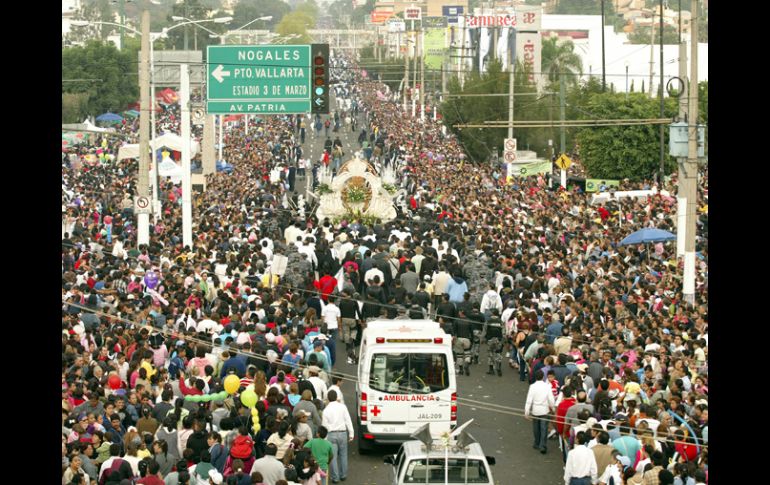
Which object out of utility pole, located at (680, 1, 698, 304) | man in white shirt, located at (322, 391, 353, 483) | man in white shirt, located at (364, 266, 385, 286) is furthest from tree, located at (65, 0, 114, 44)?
man in white shirt, located at (322, 391, 353, 483)

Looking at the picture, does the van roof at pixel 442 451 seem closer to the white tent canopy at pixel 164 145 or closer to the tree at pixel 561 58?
the white tent canopy at pixel 164 145

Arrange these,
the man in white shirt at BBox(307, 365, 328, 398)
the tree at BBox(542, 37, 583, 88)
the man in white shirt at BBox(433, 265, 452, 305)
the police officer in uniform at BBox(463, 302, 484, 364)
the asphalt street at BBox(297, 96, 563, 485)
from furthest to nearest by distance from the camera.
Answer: the tree at BBox(542, 37, 583, 88) → the man in white shirt at BBox(433, 265, 452, 305) → the police officer in uniform at BBox(463, 302, 484, 364) → the man in white shirt at BBox(307, 365, 328, 398) → the asphalt street at BBox(297, 96, 563, 485)

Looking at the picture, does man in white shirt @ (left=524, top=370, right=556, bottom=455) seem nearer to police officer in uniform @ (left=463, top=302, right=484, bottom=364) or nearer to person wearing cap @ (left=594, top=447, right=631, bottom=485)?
person wearing cap @ (left=594, top=447, right=631, bottom=485)

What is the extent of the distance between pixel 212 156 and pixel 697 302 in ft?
93.1

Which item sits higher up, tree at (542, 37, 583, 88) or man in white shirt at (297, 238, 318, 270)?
tree at (542, 37, 583, 88)

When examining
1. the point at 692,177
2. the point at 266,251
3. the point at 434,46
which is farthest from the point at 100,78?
the point at 692,177

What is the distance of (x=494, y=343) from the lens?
22.4m

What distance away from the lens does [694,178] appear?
2652 cm

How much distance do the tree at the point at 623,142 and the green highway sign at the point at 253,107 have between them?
21.2m

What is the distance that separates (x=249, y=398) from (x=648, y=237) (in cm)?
1493

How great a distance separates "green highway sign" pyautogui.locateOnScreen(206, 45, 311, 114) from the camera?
34.0 meters

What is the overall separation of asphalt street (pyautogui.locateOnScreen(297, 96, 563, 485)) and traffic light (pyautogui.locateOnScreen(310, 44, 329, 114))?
7449mm
